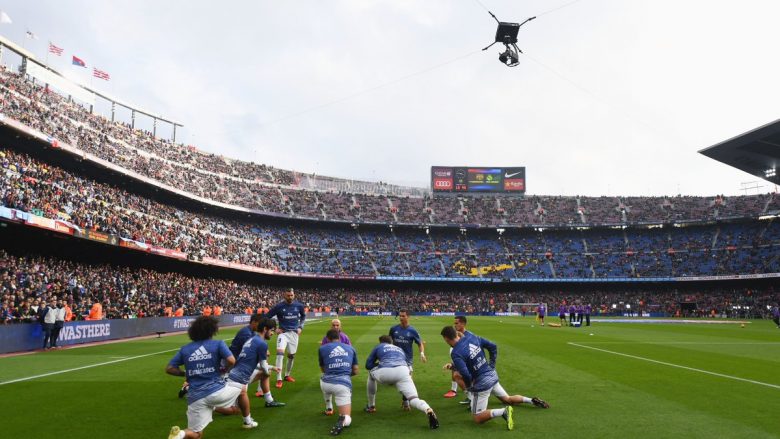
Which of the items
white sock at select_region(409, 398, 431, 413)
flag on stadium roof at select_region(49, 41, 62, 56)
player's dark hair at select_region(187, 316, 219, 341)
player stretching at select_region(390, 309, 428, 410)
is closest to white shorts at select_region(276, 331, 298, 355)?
player stretching at select_region(390, 309, 428, 410)

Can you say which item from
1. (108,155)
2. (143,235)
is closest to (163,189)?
(108,155)

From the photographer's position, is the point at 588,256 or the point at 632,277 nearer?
the point at 632,277

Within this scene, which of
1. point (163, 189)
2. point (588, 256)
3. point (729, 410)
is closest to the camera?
point (729, 410)

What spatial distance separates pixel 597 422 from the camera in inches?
328

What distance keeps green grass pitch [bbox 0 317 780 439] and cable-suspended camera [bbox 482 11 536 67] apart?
10242mm

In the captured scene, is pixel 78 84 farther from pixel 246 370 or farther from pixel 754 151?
pixel 754 151

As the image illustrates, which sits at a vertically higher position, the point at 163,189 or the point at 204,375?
the point at 163,189

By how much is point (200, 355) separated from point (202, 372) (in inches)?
9.1

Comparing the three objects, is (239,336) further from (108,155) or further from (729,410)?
(108,155)

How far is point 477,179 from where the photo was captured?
8919cm

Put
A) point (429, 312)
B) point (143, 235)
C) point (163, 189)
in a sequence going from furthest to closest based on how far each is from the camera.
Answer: point (429, 312) → point (163, 189) → point (143, 235)

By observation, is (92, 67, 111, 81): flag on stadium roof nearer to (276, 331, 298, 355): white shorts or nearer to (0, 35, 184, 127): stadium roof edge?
(0, 35, 184, 127): stadium roof edge

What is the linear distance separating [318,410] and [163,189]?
150 feet

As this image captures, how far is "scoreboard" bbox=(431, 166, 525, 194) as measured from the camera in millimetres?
88812
